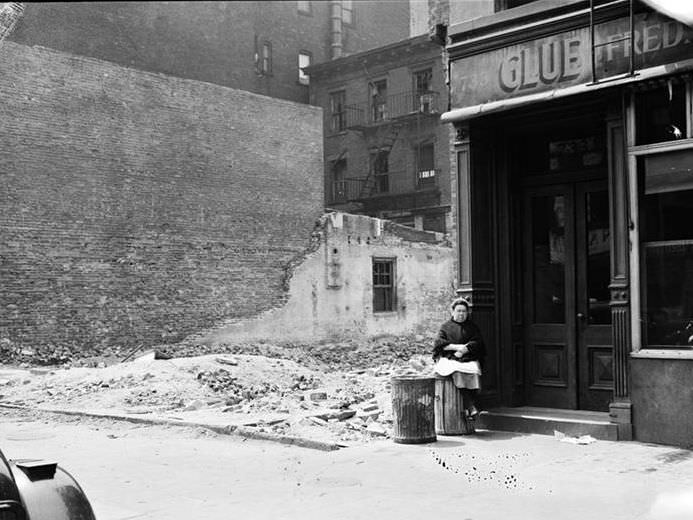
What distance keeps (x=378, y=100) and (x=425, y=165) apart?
447cm

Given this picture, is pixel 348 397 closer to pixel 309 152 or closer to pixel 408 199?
pixel 309 152

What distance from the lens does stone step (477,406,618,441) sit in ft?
29.0

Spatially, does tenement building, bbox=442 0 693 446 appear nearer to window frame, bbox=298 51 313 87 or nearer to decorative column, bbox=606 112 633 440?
decorative column, bbox=606 112 633 440

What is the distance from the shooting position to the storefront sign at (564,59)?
8.40 m

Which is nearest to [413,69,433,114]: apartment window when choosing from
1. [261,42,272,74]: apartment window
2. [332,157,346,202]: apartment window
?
[332,157,346,202]: apartment window

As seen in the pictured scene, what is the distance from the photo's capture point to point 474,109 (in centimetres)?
981

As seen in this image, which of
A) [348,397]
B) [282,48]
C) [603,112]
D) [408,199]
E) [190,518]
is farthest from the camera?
[282,48]

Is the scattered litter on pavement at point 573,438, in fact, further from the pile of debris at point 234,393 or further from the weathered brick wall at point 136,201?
the weathered brick wall at point 136,201

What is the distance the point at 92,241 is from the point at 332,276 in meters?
8.50

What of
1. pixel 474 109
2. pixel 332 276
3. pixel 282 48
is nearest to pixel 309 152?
pixel 332 276

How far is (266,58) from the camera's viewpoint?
126 feet

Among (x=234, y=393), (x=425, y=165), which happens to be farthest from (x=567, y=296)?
(x=425, y=165)

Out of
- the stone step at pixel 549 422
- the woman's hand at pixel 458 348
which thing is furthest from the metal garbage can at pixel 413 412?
the stone step at pixel 549 422

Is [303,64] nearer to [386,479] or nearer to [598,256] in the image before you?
[598,256]
